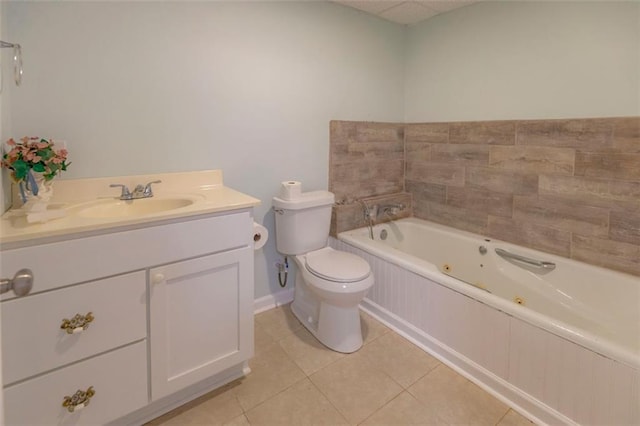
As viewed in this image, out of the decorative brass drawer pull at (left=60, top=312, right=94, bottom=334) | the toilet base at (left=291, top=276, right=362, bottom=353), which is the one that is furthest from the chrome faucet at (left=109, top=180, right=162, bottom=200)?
the toilet base at (left=291, top=276, right=362, bottom=353)

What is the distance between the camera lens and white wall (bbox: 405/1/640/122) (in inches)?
72.1

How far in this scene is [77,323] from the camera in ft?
3.92

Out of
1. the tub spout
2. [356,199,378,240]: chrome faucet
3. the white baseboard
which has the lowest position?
the white baseboard

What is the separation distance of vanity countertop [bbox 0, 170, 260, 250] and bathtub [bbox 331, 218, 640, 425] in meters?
1.04

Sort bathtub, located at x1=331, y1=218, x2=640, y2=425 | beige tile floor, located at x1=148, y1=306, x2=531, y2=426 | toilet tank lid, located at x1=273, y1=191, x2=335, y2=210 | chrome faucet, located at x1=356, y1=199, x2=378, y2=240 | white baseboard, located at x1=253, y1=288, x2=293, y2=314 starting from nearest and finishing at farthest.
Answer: bathtub, located at x1=331, y1=218, x2=640, y2=425, beige tile floor, located at x1=148, y1=306, x2=531, y2=426, toilet tank lid, located at x1=273, y1=191, x2=335, y2=210, white baseboard, located at x1=253, y1=288, x2=293, y2=314, chrome faucet, located at x1=356, y1=199, x2=378, y2=240

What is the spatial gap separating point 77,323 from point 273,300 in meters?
1.34

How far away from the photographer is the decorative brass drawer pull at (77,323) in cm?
118

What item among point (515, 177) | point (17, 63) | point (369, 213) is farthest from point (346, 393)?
point (17, 63)

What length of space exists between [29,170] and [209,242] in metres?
0.70

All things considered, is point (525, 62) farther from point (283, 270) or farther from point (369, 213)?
point (283, 270)

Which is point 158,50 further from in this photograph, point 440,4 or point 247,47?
point 440,4

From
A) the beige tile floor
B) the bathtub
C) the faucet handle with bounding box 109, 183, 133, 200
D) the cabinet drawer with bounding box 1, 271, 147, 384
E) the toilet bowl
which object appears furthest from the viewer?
the toilet bowl

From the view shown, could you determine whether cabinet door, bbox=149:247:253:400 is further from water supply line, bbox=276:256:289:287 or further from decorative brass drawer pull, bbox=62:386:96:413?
water supply line, bbox=276:256:289:287

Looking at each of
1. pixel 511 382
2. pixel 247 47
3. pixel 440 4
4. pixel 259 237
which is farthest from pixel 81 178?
pixel 440 4
